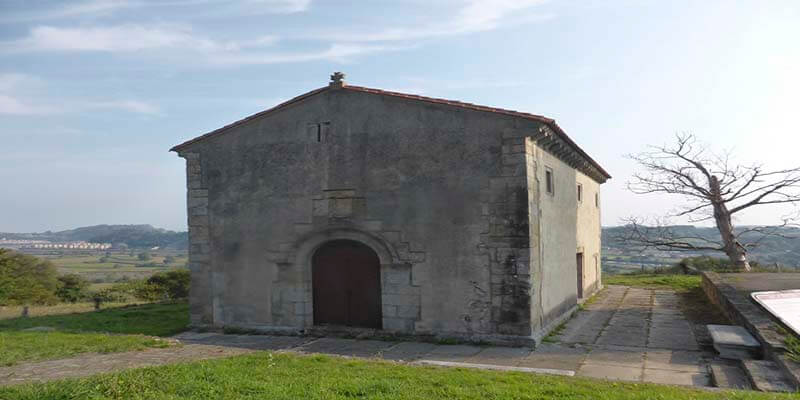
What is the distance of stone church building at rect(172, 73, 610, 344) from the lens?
10094mm

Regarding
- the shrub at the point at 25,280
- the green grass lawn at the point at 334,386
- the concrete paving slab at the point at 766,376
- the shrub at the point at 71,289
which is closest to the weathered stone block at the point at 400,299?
the green grass lawn at the point at 334,386

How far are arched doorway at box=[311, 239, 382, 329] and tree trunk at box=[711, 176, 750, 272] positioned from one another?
19.1 metres

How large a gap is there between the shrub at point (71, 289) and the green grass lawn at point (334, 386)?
2164 centimetres

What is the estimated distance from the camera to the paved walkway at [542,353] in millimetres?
7758

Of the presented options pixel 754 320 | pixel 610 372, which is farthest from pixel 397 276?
pixel 754 320

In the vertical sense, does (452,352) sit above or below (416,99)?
below

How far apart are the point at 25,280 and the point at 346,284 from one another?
19.2m

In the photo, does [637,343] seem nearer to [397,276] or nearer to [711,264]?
[397,276]

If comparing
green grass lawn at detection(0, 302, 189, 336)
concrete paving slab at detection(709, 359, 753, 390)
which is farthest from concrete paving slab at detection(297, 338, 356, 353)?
concrete paving slab at detection(709, 359, 753, 390)

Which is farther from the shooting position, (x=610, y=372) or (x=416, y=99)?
(x=416, y=99)

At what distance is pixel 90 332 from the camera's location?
1152cm

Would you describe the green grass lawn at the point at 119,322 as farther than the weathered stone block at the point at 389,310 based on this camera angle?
Yes

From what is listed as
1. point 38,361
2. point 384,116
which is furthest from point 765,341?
point 38,361

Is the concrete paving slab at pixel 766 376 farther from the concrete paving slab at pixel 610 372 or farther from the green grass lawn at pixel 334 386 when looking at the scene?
the concrete paving slab at pixel 610 372
